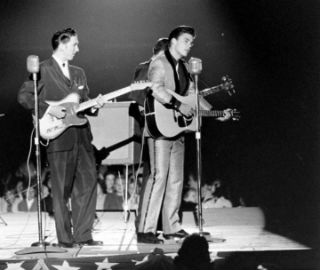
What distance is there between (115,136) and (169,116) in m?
1.48

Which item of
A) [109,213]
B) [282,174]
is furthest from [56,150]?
[282,174]

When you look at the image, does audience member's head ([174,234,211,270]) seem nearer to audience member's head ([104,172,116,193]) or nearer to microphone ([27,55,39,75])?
microphone ([27,55,39,75])

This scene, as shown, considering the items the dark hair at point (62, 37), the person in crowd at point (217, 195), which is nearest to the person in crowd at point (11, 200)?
the person in crowd at point (217, 195)

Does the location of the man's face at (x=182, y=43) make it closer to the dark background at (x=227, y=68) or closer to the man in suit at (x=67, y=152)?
the man in suit at (x=67, y=152)

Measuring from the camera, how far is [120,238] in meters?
5.18

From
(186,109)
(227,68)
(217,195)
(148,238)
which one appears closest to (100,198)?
(217,195)

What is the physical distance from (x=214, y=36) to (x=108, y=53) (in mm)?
1341

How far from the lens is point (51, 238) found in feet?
17.4

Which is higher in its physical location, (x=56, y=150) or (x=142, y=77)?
(x=142, y=77)

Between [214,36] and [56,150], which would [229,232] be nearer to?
[56,150]

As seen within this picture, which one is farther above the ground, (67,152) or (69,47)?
(69,47)

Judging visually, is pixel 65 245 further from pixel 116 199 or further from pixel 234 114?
pixel 116 199

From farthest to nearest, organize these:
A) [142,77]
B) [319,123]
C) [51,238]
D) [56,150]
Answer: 1. [319,123]
2. [142,77]
3. [51,238]
4. [56,150]

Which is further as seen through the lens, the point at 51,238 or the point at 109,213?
the point at 109,213
